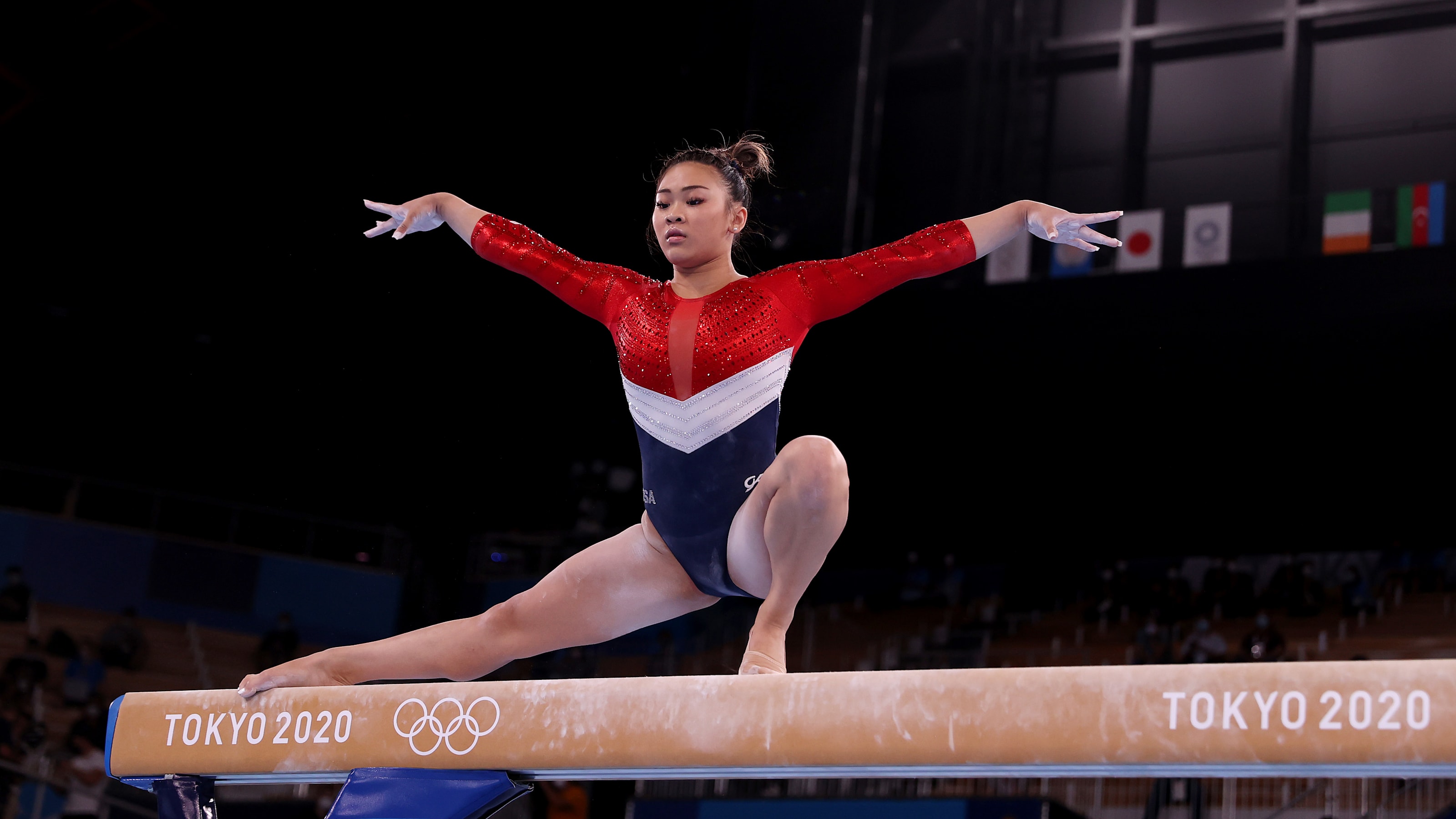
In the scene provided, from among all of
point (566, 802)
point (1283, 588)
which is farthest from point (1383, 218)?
point (566, 802)

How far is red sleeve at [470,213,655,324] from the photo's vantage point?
318 cm

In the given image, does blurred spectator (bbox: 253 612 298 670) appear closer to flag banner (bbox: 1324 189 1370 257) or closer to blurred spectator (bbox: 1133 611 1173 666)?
blurred spectator (bbox: 1133 611 1173 666)

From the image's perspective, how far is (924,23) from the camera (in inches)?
476

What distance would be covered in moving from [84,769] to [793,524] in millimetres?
8435

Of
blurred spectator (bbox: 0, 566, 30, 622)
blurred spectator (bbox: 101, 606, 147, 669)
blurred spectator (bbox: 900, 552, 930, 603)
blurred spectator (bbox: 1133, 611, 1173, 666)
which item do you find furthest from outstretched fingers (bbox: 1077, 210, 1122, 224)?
blurred spectator (bbox: 0, 566, 30, 622)

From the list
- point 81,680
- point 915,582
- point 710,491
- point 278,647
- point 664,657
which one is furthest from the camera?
point 915,582

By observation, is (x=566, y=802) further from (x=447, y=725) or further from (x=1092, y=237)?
(x=1092, y=237)

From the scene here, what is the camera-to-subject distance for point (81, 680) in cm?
1067

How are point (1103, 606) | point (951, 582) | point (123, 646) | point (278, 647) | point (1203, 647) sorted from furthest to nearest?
point (951, 582) < point (278, 647) < point (1103, 606) < point (123, 646) < point (1203, 647)

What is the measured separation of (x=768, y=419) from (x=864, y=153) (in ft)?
26.6

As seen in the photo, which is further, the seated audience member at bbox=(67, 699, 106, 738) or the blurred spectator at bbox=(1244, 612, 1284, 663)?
the seated audience member at bbox=(67, 699, 106, 738)

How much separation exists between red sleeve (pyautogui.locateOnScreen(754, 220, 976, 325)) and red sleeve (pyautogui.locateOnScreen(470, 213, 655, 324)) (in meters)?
0.35

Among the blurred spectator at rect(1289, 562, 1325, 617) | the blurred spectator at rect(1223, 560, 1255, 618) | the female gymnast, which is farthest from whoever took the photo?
the blurred spectator at rect(1223, 560, 1255, 618)

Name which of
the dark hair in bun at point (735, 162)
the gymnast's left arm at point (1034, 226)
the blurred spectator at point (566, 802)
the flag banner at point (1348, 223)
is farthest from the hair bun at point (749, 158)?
the flag banner at point (1348, 223)
